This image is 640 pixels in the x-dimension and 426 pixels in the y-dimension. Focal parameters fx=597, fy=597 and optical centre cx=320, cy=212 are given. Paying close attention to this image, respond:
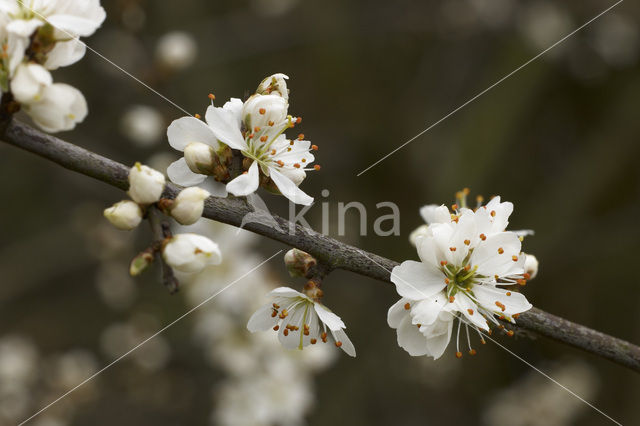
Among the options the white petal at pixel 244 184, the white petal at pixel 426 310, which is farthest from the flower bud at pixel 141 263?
the white petal at pixel 426 310

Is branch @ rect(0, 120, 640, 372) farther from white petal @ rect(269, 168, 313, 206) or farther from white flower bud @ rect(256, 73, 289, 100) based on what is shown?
white flower bud @ rect(256, 73, 289, 100)

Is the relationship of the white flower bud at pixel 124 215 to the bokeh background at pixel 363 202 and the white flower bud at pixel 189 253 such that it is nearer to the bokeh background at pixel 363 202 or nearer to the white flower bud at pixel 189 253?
the white flower bud at pixel 189 253

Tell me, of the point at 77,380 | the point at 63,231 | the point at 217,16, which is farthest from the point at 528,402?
the point at 217,16

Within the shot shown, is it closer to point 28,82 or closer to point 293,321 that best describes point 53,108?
point 28,82

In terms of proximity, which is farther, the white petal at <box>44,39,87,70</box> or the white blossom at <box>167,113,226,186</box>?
the white blossom at <box>167,113,226,186</box>

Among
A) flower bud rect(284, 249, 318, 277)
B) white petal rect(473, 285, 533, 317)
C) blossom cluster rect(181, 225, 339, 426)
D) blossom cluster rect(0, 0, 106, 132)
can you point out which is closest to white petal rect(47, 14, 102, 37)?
blossom cluster rect(0, 0, 106, 132)

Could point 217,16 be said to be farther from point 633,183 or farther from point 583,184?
point 633,183
